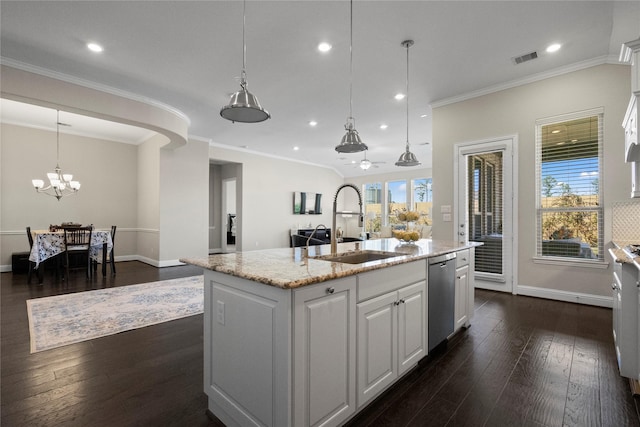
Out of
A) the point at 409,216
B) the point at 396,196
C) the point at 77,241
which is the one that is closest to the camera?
the point at 409,216

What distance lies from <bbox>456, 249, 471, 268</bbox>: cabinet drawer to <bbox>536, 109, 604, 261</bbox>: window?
193cm

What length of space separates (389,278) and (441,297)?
2.86 feet

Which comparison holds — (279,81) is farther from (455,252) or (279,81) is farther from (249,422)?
(249,422)

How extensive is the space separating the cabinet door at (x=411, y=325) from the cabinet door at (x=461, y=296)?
2.29ft

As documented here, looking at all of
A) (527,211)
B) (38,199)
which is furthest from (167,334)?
(38,199)

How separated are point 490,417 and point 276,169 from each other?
8454 mm

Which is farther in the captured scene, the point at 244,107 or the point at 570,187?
the point at 570,187

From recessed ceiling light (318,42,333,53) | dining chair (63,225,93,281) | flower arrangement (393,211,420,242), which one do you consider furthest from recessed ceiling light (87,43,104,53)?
flower arrangement (393,211,420,242)

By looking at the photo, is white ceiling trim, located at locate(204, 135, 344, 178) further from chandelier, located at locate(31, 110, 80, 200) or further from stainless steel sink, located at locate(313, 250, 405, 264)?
stainless steel sink, located at locate(313, 250, 405, 264)

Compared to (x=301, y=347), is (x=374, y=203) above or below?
above

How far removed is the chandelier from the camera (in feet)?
18.5

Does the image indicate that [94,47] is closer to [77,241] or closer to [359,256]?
[77,241]

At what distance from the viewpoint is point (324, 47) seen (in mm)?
3324

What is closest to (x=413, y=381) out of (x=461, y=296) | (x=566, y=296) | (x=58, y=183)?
(x=461, y=296)
